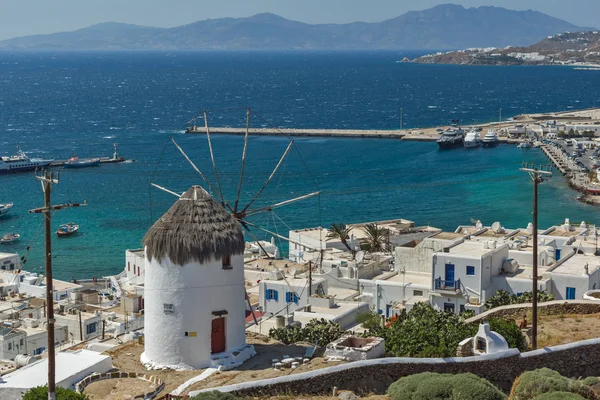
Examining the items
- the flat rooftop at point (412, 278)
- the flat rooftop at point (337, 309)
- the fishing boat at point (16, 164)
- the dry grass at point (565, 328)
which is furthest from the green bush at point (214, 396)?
the fishing boat at point (16, 164)

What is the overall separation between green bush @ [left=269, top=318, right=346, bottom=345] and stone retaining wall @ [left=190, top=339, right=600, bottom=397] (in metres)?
5.27

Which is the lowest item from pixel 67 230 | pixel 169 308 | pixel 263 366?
pixel 67 230

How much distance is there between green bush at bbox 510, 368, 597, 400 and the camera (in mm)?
21188

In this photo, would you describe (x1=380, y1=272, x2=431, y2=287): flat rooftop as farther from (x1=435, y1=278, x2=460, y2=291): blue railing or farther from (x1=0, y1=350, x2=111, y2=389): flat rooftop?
(x1=0, y1=350, x2=111, y2=389): flat rooftop

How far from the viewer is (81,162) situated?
129 m

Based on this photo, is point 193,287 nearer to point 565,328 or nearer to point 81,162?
point 565,328

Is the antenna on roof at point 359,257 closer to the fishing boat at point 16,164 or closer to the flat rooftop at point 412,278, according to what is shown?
the flat rooftop at point 412,278

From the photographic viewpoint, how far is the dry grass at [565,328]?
26.9 m

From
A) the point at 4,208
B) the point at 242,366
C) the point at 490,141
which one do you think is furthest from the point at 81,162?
the point at 242,366

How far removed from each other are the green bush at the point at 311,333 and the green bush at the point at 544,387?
7.83m

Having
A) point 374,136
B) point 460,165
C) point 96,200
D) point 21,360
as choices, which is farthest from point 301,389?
point 374,136

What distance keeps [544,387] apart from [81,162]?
113m

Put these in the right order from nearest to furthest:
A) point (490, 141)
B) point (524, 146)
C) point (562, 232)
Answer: point (562, 232) → point (524, 146) → point (490, 141)

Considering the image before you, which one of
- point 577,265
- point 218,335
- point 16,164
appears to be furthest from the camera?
point 16,164
